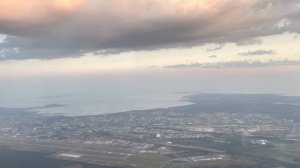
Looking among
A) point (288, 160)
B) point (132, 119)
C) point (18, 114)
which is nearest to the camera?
point (288, 160)

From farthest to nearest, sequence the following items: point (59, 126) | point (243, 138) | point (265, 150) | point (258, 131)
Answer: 1. point (59, 126)
2. point (258, 131)
3. point (243, 138)
4. point (265, 150)

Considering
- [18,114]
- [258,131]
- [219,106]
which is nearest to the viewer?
[258,131]

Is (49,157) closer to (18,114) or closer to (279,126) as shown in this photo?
(279,126)

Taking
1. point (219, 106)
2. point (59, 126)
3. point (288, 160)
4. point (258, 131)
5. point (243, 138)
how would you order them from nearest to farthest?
point (288, 160)
point (243, 138)
point (258, 131)
point (59, 126)
point (219, 106)

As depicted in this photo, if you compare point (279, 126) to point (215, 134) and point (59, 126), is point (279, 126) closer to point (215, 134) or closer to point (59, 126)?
point (215, 134)

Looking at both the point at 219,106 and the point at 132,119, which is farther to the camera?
the point at 219,106

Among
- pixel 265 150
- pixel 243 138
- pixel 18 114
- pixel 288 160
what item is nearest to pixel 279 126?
pixel 243 138

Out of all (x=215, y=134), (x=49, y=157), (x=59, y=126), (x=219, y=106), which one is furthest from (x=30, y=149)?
(x=219, y=106)

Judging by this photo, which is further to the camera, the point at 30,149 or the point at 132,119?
the point at 132,119
